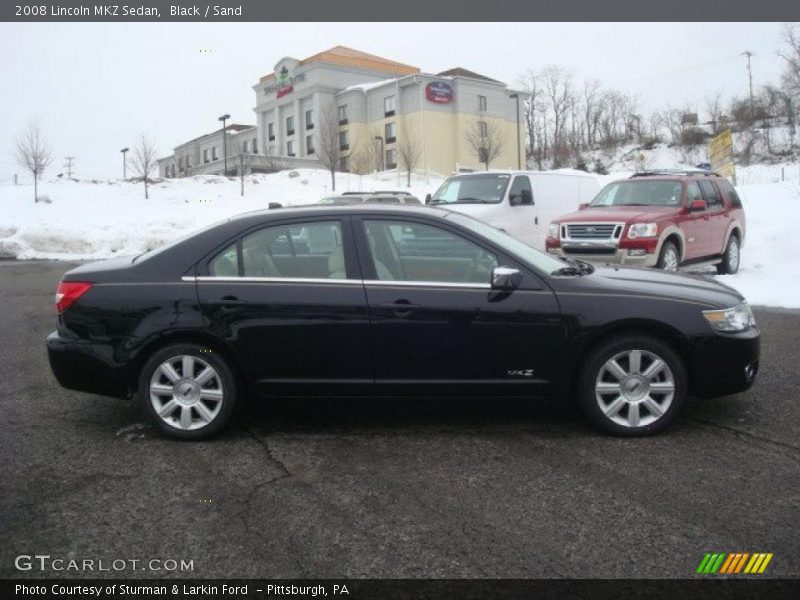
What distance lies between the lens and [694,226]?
12195 mm

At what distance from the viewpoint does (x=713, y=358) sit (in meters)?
4.88

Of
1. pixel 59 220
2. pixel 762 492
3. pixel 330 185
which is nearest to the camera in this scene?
pixel 762 492

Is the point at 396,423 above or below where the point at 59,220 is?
below

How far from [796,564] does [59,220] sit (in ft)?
108

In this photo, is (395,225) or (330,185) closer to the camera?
(395,225)

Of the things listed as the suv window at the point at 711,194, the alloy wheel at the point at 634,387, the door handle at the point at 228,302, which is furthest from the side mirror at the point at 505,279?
the suv window at the point at 711,194

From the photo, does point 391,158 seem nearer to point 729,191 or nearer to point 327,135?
point 327,135

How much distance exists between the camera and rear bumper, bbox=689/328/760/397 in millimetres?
4871

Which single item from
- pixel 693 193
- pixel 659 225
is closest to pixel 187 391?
pixel 659 225

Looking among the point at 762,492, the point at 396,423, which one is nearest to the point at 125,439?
the point at 396,423

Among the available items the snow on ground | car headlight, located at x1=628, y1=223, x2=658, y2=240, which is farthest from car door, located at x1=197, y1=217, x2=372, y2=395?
the snow on ground

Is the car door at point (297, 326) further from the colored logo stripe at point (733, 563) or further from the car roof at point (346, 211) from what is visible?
the colored logo stripe at point (733, 563)
